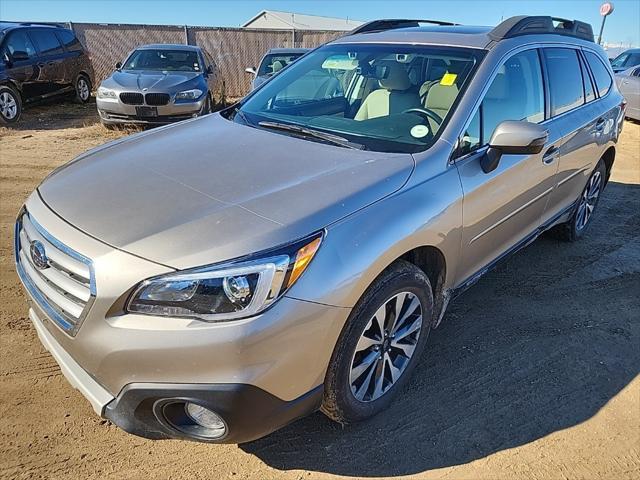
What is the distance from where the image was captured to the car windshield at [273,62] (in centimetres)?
1039

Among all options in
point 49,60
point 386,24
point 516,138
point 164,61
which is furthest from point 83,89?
point 516,138

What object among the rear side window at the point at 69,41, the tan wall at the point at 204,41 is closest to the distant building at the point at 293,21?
the tan wall at the point at 204,41

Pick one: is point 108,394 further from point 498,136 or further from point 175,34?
point 175,34

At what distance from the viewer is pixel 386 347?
8.08ft

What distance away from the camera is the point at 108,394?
1.93 metres

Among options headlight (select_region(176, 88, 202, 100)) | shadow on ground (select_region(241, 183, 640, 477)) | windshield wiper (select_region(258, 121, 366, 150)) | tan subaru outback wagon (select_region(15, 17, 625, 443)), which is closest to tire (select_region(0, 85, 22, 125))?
headlight (select_region(176, 88, 202, 100))

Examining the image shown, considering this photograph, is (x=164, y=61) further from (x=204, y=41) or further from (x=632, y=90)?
(x=632, y=90)

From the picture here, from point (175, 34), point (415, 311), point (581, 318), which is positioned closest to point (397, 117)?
point (415, 311)

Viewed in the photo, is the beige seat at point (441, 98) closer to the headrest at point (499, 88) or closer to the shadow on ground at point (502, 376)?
the headrest at point (499, 88)

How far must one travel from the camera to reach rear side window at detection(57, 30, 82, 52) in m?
11.7

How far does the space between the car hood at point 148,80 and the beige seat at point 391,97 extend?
21.0 ft

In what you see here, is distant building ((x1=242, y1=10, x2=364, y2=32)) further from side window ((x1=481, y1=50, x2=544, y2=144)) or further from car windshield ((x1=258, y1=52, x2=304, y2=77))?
side window ((x1=481, y1=50, x2=544, y2=144))

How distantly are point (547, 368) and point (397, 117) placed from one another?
1697 mm

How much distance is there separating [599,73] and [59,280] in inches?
181
